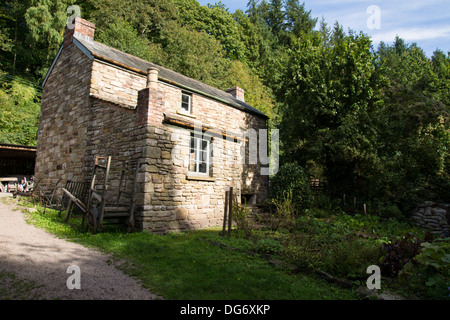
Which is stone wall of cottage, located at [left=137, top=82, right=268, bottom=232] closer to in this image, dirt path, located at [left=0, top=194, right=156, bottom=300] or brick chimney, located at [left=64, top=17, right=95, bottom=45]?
dirt path, located at [left=0, top=194, right=156, bottom=300]

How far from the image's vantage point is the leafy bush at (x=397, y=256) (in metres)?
4.50

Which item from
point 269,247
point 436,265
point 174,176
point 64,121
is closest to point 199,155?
point 174,176

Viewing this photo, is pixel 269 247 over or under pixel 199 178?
under

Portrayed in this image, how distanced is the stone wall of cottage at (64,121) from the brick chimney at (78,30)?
46 cm

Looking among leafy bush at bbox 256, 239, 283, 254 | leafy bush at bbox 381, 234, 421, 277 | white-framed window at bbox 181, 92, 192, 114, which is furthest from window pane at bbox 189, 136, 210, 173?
leafy bush at bbox 381, 234, 421, 277

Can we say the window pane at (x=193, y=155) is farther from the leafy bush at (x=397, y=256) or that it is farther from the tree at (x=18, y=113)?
the tree at (x=18, y=113)

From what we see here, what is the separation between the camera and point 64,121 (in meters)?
11.2

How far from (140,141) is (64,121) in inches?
212

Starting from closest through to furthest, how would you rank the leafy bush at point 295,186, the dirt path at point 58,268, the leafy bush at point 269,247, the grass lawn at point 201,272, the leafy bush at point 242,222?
the dirt path at point 58,268
the grass lawn at point 201,272
the leafy bush at point 269,247
the leafy bush at point 242,222
the leafy bush at point 295,186

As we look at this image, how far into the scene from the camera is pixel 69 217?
825cm

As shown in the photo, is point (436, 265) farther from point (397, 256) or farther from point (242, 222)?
point (242, 222)

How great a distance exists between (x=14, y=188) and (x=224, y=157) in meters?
12.3

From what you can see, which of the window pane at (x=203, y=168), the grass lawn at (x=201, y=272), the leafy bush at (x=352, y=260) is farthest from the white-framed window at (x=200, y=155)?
the leafy bush at (x=352, y=260)

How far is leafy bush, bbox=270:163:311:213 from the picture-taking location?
40.6 ft
